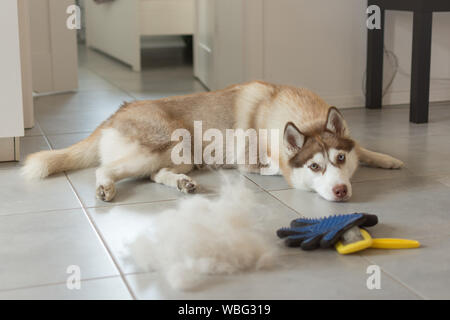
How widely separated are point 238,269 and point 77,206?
2.64ft

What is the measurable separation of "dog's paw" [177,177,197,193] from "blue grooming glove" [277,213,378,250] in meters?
0.56

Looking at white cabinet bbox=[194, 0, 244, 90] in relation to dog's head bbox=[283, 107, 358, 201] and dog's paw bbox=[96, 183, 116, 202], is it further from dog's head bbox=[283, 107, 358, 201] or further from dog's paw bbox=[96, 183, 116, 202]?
dog's paw bbox=[96, 183, 116, 202]

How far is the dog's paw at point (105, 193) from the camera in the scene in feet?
7.63

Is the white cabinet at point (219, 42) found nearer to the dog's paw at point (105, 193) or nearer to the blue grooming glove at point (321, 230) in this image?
the dog's paw at point (105, 193)

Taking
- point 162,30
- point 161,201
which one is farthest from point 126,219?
point 162,30

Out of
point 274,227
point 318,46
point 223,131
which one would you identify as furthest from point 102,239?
point 318,46

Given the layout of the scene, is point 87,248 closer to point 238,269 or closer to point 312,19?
point 238,269

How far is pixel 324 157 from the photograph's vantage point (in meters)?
2.24

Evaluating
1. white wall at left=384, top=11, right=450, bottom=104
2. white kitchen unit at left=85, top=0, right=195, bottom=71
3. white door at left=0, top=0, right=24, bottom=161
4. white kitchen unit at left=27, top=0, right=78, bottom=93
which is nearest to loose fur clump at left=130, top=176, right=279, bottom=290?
white door at left=0, top=0, right=24, bottom=161

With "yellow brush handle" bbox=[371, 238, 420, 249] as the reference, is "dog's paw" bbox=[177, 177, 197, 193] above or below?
above

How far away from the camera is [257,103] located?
268cm

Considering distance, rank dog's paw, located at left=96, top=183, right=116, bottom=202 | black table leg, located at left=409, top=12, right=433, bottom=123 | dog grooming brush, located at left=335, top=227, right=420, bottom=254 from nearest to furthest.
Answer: dog grooming brush, located at left=335, top=227, right=420, bottom=254
dog's paw, located at left=96, top=183, right=116, bottom=202
black table leg, located at left=409, top=12, right=433, bottom=123

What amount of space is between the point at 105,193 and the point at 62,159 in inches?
15.9

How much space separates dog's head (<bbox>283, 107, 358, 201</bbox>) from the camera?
224cm
